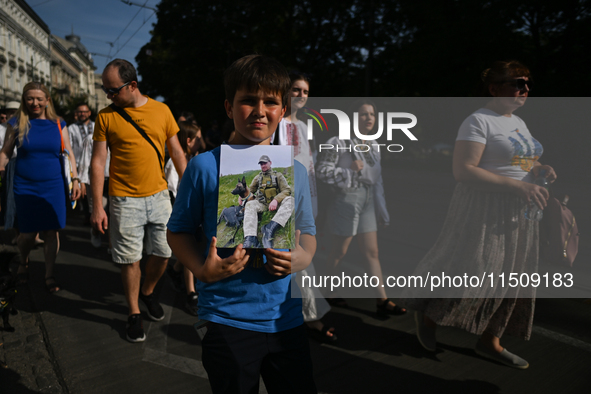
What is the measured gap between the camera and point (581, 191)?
46.3 ft

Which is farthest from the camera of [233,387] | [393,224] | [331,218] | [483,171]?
[393,224]

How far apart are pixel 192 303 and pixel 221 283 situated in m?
2.63

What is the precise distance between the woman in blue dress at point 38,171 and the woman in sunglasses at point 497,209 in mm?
3596

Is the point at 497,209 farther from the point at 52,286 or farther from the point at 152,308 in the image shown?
the point at 52,286

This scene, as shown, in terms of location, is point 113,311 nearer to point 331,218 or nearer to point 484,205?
point 331,218

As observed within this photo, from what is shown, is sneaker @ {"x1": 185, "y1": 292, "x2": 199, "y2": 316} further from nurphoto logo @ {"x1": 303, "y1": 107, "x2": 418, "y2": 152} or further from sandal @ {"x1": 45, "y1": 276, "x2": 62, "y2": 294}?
nurphoto logo @ {"x1": 303, "y1": 107, "x2": 418, "y2": 152}

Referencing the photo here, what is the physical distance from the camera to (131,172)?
3.45m

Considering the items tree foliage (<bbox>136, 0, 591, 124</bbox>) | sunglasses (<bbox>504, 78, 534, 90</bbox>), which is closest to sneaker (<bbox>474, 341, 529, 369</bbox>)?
sunglasses (<bbox>504, 78, 534, 90</bbox>)

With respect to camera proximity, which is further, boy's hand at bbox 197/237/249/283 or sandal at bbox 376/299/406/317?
sandal at bbox 376/299/406/317

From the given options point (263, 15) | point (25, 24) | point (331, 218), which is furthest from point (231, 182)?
point (25, 24)

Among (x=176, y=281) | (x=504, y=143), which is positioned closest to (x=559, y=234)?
(x=504, y=143)

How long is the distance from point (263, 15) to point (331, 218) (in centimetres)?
1967

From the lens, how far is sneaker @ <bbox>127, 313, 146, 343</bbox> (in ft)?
11.2

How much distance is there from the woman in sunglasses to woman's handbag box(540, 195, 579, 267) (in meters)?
0.09
